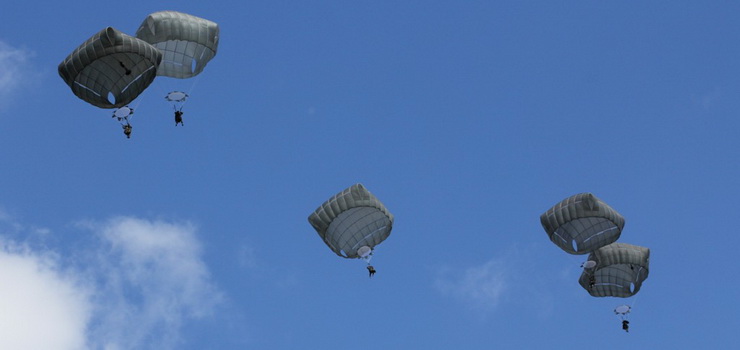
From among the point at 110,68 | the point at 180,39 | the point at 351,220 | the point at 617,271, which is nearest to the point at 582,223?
the point at 617,271

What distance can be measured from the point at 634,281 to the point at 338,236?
63.5 ft

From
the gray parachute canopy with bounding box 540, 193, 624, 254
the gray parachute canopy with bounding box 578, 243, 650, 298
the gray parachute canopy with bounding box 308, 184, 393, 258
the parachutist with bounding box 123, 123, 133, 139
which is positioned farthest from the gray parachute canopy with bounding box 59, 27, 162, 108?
the gray parachute canopy with bounding box 578, 243, 650, 298

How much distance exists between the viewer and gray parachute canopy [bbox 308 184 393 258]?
81.3 m

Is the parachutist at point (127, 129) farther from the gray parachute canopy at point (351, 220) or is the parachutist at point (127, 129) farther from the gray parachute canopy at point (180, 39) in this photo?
the gray parachute canopy at point (351, 220)

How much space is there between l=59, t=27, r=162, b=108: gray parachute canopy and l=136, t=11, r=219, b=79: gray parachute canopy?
2962mm

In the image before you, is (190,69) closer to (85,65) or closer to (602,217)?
(85,65)

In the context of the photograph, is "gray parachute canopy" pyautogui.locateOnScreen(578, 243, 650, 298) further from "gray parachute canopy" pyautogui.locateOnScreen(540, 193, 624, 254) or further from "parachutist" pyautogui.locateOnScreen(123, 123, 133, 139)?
"parachutist" pyautogui.locateOnScreen(123, 123, 133, 139)

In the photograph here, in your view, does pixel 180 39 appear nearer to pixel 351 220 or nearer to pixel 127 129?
pixel 127 129

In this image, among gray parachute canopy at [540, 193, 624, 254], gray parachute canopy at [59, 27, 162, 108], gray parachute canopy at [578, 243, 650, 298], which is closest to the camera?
gray parachute canopy at [59, 27, 162, 108]

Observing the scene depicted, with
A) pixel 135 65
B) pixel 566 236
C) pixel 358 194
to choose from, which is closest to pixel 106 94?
pixel 135 65

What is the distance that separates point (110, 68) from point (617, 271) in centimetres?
3299

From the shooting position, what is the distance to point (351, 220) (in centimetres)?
8188

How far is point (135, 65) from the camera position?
77562 mm

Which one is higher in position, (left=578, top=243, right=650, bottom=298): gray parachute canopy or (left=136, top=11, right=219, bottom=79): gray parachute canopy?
(left=136, top=11, right=219, bottom=79): gray parachute canopy
